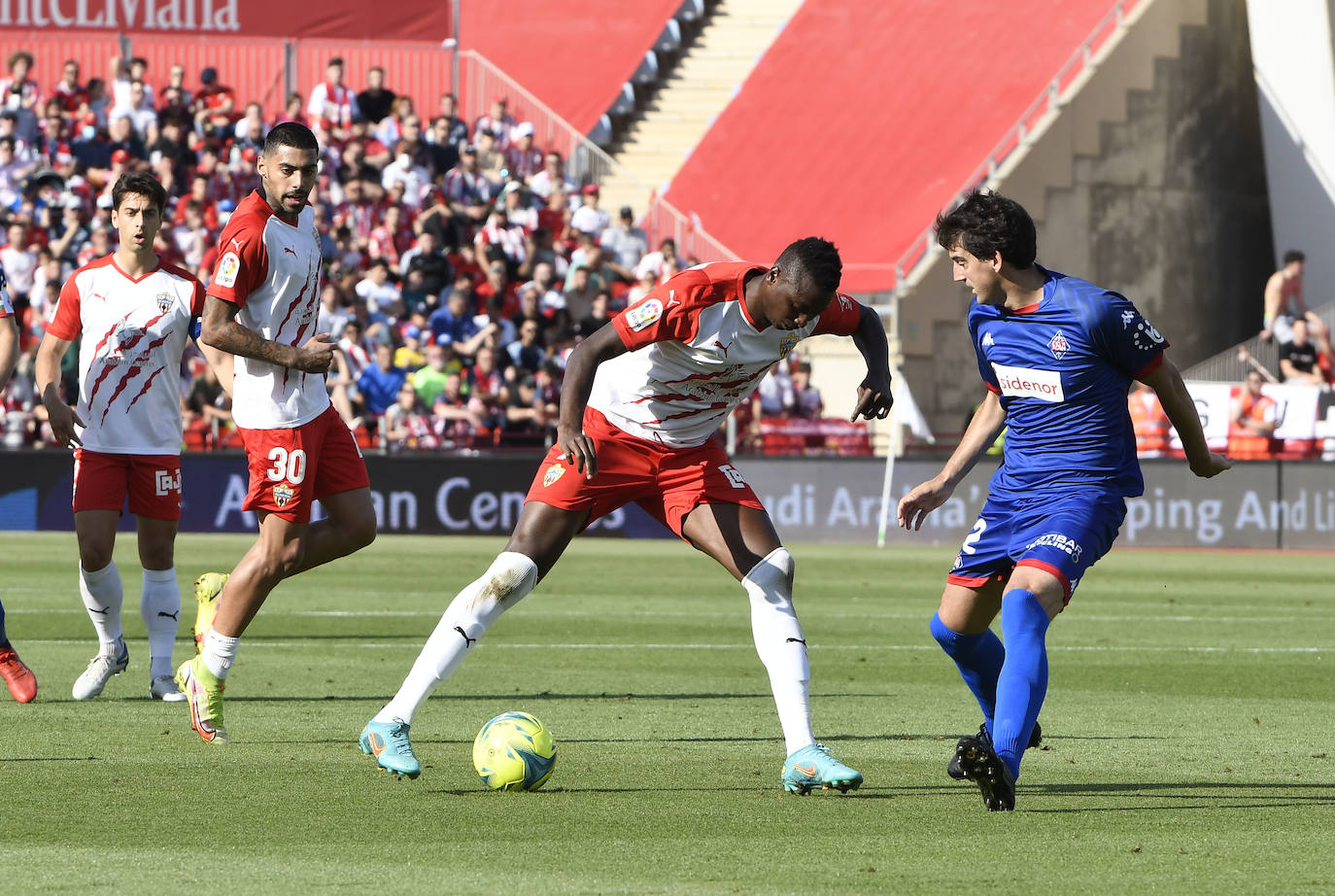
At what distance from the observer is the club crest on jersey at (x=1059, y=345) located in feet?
23.6

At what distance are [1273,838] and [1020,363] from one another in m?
1.92

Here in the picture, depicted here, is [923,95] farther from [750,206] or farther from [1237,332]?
[1237,332]

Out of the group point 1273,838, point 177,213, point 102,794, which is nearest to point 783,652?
point 1273,838

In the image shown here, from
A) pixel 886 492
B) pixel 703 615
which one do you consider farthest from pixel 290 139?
pixel 886 492

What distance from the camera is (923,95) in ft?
116

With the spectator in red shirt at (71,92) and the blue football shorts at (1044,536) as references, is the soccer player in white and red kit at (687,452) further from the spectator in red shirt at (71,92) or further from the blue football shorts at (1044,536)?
the spectator in red shirt at (71,92)

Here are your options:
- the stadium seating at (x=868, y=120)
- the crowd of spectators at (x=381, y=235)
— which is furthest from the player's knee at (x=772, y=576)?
the stadium seating at (x=868, y=120)

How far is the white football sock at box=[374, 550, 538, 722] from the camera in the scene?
23.8 ft

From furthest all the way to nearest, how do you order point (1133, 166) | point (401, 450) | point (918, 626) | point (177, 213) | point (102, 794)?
1. point (1133, 166)
2. point (177, 213)
3. point (401, 450)
4. point (918, 626)
5. point (102, 794)

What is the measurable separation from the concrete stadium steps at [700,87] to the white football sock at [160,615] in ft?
90.1

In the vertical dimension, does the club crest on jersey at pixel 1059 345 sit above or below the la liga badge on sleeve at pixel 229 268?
above

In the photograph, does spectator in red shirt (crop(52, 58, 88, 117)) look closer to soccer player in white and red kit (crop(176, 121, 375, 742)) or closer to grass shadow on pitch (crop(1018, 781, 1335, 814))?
soccer player in white and red kit (crop(176, 121, 375, 742))

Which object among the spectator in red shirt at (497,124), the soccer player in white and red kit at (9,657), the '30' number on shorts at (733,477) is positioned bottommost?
the spectator in red shirt at (497,124)

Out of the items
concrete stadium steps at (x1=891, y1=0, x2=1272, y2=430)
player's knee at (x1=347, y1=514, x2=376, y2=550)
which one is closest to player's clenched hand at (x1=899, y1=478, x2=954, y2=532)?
player's knee at (x1=347, y1=514, x2=376, y2=550)
